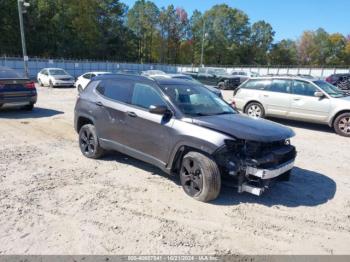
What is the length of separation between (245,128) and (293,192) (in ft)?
4.72

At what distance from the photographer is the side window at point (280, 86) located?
10648 mm

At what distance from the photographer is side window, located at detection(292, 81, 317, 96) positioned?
10.1m

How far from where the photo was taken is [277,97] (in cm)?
1075

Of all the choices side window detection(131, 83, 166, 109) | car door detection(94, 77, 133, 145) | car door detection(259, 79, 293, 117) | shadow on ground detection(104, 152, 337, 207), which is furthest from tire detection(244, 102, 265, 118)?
side window detection(131, 83, 166, 109)

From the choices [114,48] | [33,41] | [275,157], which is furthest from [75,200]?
[114,48]

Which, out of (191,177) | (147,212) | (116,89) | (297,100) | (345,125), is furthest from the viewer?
(297,100)

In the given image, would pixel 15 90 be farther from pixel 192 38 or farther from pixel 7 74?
pixel 192 38

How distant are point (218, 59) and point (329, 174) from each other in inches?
3387

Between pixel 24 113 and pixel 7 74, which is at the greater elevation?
pixel 7 74

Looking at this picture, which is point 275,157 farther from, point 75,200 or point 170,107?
point 75,200

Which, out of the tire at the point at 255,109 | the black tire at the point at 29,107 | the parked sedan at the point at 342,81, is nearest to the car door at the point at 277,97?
the tire at the point at 255,109

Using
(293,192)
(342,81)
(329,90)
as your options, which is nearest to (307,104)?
(329,90)

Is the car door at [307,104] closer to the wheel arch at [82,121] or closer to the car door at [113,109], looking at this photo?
the car door at [113,109]

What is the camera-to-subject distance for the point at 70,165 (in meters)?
5.87
